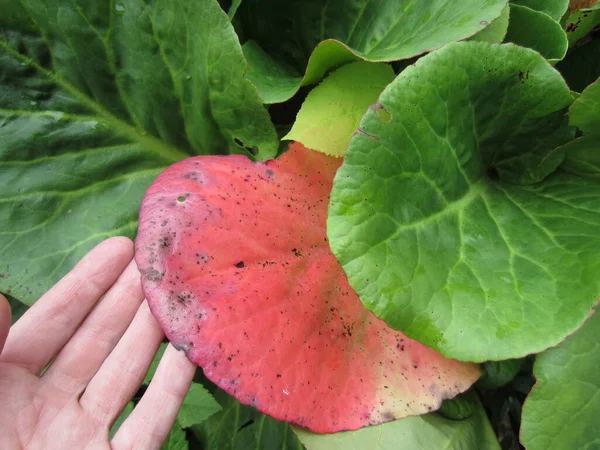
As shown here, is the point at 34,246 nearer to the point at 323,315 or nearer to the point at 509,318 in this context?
the point at 323,315

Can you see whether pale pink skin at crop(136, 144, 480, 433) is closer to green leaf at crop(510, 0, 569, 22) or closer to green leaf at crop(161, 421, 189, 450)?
green leaf at crop(161, 421, 189, 450)

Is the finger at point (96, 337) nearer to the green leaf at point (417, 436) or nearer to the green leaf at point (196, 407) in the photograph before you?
the green leaf at point (196, 407)

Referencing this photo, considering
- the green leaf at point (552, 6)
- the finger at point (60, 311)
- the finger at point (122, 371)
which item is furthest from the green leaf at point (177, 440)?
the green leaf at point (552, 6)

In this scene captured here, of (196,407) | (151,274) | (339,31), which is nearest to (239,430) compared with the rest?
(196,407)

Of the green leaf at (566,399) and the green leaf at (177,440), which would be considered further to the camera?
the green leaf at (177,440)

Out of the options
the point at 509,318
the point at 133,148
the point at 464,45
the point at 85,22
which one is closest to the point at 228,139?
the point at 133,148

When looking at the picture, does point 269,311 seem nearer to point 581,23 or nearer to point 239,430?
point 239,430
